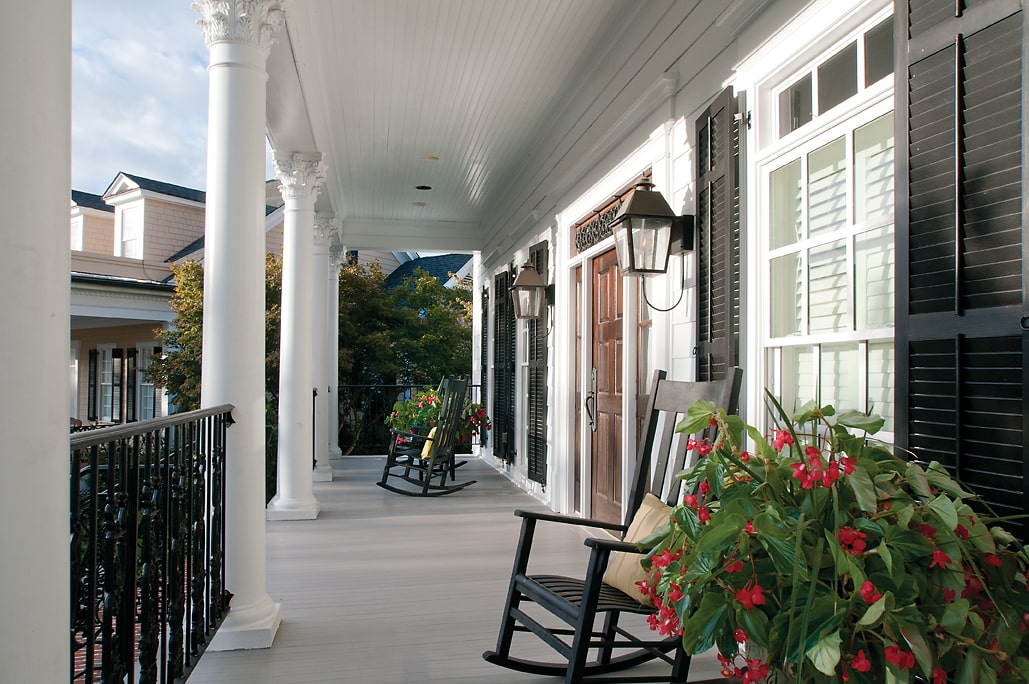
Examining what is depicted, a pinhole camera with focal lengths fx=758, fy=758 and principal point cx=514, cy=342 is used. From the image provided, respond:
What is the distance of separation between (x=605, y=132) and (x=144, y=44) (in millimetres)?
30968

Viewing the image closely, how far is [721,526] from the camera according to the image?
1.38 metres

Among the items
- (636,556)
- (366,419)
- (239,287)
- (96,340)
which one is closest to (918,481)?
(636,556)

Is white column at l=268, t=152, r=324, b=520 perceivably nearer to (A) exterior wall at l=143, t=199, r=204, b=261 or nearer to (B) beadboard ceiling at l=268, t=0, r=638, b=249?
(B) beadboard ceiling at l=268, t=0, r=638, b=249

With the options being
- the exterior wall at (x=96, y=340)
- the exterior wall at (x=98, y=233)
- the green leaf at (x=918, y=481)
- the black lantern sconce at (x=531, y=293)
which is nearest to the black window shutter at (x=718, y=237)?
the green leaf at (x=918, y=481)

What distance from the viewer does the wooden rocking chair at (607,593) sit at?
214cm

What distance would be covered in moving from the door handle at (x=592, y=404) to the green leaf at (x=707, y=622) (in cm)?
377

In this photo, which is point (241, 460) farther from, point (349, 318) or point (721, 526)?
point (349, 318)

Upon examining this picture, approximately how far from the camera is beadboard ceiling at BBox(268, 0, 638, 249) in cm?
416

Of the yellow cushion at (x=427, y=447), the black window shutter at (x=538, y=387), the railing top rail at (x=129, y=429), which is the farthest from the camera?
the yellow cushion at (x=427, y=447)

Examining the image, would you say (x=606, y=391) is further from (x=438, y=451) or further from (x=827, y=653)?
(x=827, y=653)

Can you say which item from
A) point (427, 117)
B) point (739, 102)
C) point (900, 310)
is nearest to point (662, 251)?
point (739, 102)

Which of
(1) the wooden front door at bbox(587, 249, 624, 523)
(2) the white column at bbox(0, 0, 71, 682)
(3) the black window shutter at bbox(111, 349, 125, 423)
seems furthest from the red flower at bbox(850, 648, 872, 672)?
(3) the black window shutter at bbox(111, 349, 125, 423)

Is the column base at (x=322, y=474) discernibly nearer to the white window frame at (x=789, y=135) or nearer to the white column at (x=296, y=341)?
the white column at (x=296, y=341)

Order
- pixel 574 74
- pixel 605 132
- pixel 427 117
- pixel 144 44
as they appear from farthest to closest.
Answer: pixel 144 44, pixel 427 117, pixel 574 74, pixel 605 132
